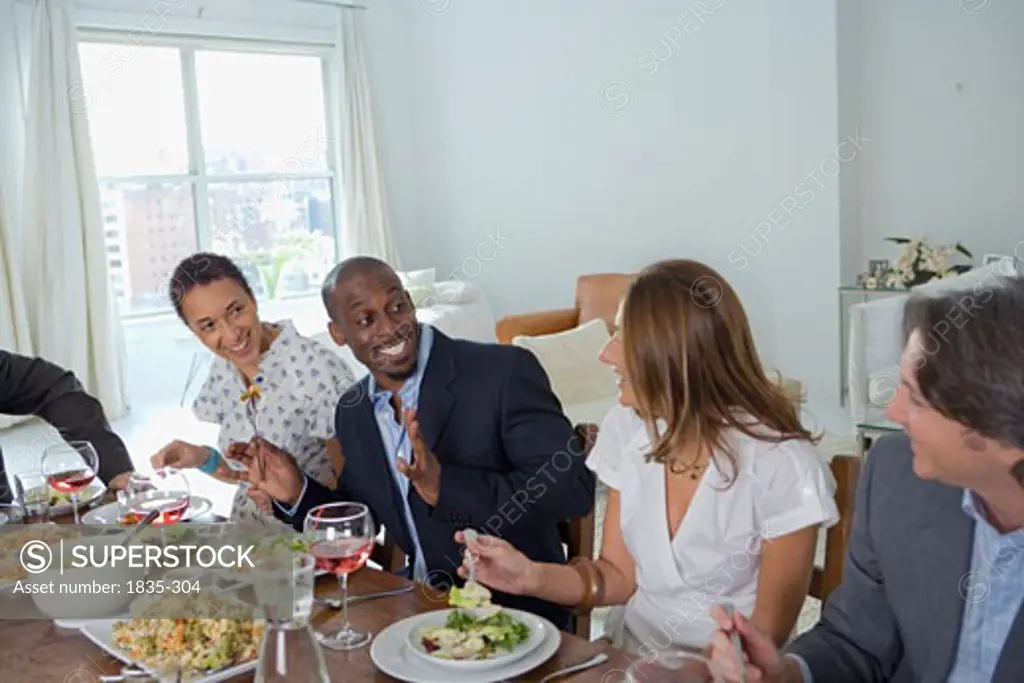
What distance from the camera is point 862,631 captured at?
1232mm

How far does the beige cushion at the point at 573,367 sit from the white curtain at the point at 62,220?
295 cm

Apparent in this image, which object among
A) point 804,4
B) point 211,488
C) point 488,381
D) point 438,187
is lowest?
point 211,488

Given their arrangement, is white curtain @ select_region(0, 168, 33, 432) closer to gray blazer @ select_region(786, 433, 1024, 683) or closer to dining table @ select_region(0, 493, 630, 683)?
dining table @ select_region(0, 493, 630, 683)

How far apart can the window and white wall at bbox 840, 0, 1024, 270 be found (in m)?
3.79

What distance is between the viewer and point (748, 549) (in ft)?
4.89

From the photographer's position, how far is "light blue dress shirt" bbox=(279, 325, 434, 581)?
1.79 meters

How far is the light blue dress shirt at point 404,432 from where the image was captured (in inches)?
70.4

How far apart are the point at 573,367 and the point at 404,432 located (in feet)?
8.41

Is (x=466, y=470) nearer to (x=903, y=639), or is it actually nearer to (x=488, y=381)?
(x=488, y=381)

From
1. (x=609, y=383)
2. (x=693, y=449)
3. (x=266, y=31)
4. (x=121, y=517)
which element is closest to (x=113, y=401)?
(x=266, y=31)

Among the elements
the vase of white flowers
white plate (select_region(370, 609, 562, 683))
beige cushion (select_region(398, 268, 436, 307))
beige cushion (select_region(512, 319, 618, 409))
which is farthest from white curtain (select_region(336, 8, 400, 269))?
white plate (select_region(370, 609, 562, 683))

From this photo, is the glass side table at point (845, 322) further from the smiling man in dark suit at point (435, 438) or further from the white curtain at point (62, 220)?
the white curtain at point (62, 220)

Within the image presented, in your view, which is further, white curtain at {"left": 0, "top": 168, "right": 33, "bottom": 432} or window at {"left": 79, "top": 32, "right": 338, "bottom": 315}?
window at {"left": 79, "top": 32, "right": 338, "bottom": 315}

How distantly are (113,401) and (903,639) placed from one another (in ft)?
18.4
